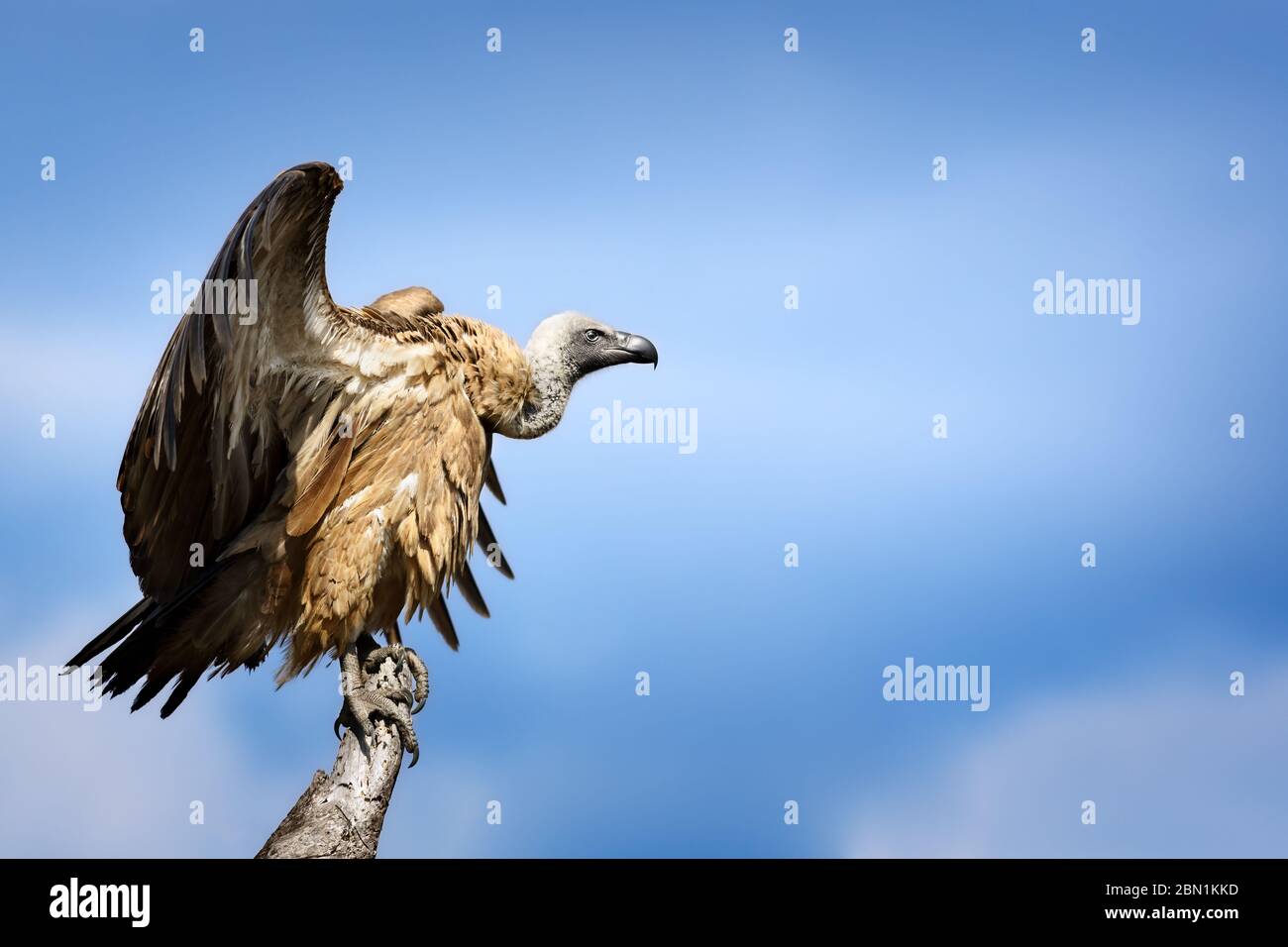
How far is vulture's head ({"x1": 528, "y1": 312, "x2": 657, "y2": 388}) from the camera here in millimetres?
7242

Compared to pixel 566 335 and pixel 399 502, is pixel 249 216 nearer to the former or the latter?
pixel 399 502

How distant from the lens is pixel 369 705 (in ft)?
19.2

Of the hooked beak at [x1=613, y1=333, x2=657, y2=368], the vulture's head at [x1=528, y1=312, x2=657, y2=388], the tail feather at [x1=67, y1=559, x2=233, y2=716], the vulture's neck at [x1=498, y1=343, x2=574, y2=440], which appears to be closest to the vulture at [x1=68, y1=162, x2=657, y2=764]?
the tail feather at [x1=67, y1=559, x2=233, y2=716]

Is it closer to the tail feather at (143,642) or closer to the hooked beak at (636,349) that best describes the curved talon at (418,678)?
A: the tail feather at (143,642)

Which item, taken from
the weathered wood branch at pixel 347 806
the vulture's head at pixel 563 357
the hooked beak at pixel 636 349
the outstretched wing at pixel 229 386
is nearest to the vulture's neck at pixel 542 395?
the vulture's head at pixel 563 357

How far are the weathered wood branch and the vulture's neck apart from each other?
2.00m

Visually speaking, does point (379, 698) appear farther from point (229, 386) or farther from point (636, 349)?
point (636, 349)

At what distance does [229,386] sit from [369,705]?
1655 millimetres

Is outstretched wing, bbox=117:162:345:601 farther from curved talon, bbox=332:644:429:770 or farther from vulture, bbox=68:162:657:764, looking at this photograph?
curved talon, bbox=332:644:429:770

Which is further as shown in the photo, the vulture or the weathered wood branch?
the vulture

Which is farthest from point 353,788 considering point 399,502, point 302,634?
point 399,502

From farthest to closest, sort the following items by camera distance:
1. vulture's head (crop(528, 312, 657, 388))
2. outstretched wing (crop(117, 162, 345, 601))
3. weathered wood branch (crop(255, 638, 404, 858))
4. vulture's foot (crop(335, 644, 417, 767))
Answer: vulture's head (crop(528, 312, 657, 388)) < vulture's foot (crop(335, 644, 417, 767)) < outstretched wing (crop(117, 162, 345, 601)) < weathered wood branch (crop(255, 638, 404, 858))

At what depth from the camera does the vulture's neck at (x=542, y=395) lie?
711 centimetres
